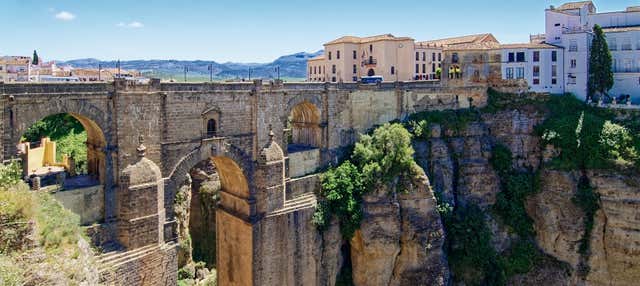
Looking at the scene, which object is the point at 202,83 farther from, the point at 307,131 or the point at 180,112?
the point at 307,131

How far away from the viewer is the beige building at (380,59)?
4797cm

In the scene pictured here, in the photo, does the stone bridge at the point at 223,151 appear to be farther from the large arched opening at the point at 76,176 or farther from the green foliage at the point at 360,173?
the green foliage at the point at 360,173

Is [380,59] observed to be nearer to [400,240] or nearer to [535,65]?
[535,65]

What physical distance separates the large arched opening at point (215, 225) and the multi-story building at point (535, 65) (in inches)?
988

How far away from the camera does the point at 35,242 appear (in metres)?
14.7

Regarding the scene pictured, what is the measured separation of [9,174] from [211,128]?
378 inches

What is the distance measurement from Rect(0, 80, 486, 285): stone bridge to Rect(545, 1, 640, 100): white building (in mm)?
13973

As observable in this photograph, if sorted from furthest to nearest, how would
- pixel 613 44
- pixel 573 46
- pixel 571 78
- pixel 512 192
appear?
pixel 613 44 < pixel 571 78 < pixel 573 46 < pixel 512 192

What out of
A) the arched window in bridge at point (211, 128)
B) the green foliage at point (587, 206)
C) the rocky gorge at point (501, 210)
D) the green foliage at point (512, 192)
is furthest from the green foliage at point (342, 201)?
the green foliage at point (587, 206)

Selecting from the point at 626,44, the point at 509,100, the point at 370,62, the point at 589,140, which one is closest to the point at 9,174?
the point at 509,100

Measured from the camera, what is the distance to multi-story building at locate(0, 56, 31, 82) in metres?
58.5

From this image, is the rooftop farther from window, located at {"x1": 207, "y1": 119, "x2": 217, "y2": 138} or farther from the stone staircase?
window, located at {"x1": 207, "y1": 119, "x2": 217, "y2": 138}

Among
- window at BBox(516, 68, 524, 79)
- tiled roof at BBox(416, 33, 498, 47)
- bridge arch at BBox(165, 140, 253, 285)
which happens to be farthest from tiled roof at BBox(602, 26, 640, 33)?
bridge arch at BBox(165, 140, 253, 285)

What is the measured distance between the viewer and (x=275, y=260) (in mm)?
26250
